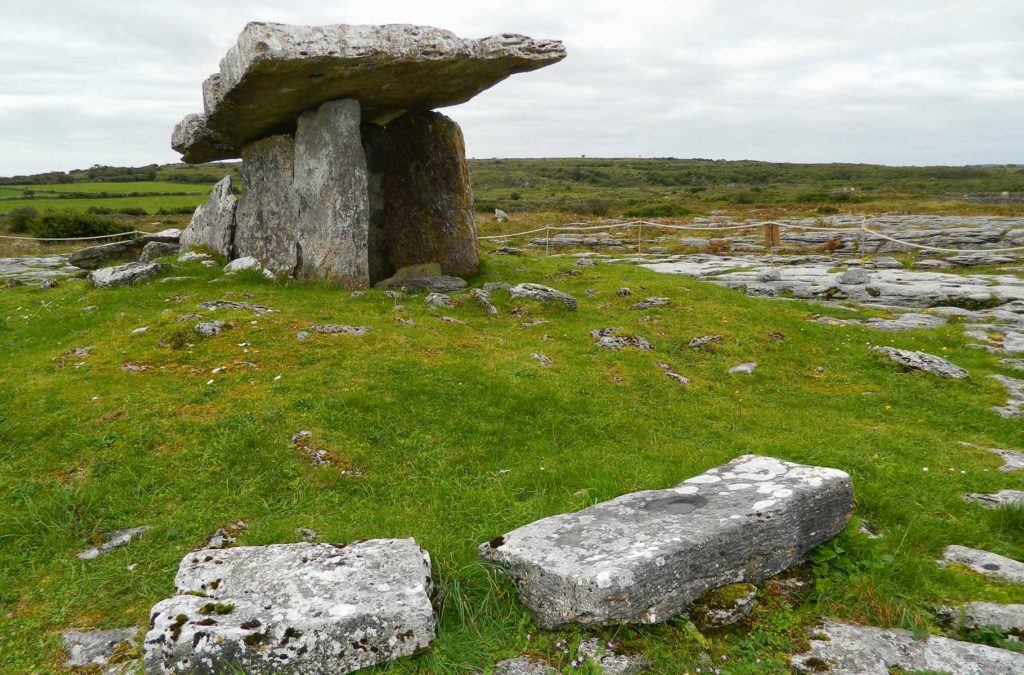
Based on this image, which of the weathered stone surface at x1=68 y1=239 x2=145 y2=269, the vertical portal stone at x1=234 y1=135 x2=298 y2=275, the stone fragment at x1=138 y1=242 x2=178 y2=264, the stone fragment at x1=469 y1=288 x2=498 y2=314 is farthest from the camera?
the weathered stone surface at x1=68 y1=239 x2=145 y2=269

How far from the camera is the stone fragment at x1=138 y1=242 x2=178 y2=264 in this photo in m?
19.2

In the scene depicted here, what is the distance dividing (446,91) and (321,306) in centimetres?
622

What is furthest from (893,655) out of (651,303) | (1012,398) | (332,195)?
(332,195)

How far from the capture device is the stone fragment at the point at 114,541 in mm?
5837

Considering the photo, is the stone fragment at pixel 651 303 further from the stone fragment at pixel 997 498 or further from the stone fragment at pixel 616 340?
the stone fragment at pixel 997 498

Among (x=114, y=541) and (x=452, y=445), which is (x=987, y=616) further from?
(x=114, y=541)

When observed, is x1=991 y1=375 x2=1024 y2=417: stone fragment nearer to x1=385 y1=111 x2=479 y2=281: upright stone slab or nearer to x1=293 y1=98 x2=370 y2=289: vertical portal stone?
x1=385 y1=111 x2=479 y2=281: upright stone slab

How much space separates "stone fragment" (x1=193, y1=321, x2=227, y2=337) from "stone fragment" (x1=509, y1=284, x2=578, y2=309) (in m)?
6.43

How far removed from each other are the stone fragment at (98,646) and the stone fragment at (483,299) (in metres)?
10.3

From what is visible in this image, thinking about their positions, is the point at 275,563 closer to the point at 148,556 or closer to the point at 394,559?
the point at 394,559

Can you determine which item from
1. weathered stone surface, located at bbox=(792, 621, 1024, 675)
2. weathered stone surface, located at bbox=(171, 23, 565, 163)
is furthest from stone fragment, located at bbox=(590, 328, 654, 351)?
weathered stone surface, located at bbox=(792, 621, 1024, 675)

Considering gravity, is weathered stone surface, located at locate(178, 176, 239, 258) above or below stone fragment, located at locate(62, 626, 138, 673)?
above

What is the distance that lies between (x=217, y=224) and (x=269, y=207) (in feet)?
9.62

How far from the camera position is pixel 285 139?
15969mm
